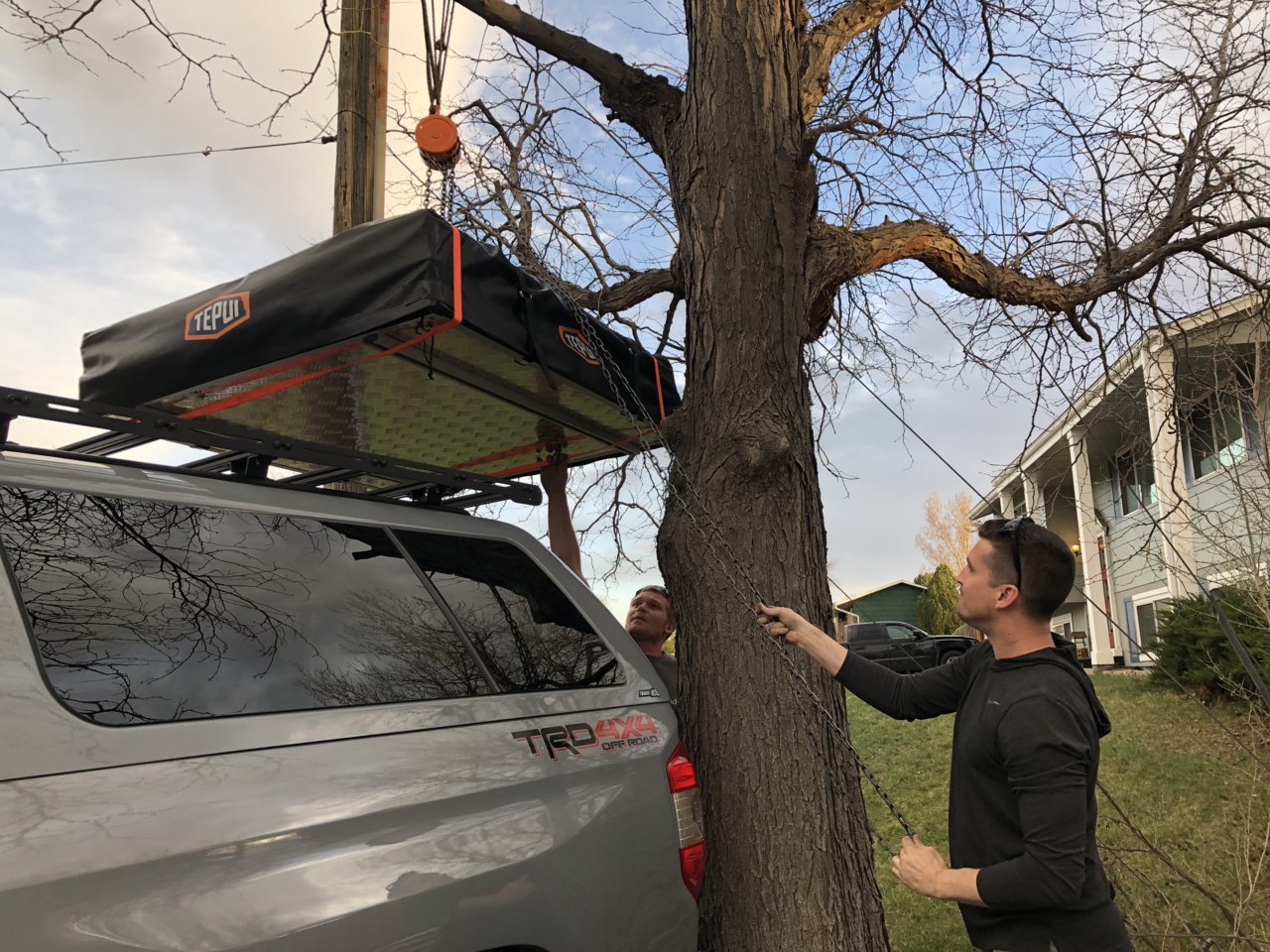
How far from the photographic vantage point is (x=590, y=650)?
301 centimetres

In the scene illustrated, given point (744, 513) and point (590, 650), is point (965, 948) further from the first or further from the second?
point (590, 650)

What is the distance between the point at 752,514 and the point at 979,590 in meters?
1.43

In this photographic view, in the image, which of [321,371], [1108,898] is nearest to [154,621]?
[321,371]

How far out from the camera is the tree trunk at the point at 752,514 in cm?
362

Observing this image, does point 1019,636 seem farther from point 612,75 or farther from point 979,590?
point 612,75

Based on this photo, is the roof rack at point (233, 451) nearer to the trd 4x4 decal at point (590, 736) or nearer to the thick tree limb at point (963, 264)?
the trd 4x4 decal at point (590, 736)

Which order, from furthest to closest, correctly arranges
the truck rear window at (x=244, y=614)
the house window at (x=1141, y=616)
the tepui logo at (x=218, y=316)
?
the house window at (x=1141, y=616), the tepui logo at (x=218, y=316), the truck rear window at (x=244, y=614)

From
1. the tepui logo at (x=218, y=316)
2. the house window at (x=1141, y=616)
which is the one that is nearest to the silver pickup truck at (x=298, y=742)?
the tepui logo at (x=218, y=316)

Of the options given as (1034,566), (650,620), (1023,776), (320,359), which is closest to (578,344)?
(320,359)

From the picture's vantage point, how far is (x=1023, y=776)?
2.31m

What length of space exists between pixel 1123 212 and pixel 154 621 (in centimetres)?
624

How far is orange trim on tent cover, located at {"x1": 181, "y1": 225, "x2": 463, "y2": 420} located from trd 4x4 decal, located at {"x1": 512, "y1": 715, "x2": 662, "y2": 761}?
132cm

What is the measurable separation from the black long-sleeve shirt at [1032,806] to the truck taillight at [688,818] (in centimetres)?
73

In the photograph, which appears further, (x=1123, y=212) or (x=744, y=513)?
(x=1123, y=212)
